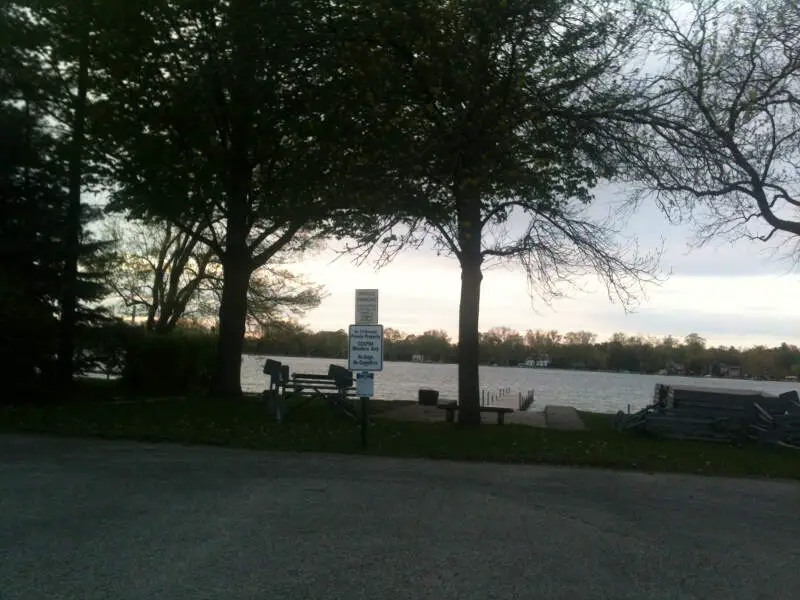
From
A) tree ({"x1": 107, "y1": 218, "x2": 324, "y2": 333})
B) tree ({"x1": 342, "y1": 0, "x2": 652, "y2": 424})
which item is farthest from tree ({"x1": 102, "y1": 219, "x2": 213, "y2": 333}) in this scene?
tree ({"x1": 342, "y1": 0, "x2": 652, "y2": 424})

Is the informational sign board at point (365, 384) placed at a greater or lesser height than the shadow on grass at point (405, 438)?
greater

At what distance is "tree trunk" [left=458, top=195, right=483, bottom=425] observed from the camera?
59.9 ft

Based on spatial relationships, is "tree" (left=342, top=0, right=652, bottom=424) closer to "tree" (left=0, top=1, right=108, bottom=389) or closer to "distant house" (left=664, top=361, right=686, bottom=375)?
"tree" (left=0, top=1, right=108, bottom=389)

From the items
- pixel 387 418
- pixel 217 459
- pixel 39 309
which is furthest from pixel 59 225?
pixel 217 459

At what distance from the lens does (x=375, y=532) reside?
297 inches

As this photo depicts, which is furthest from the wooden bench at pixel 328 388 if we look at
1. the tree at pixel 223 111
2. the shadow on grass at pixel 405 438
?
the tree at pixel 223 111

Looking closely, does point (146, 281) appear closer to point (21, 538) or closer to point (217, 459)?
point (217, 459)

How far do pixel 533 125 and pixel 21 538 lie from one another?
11256 mm

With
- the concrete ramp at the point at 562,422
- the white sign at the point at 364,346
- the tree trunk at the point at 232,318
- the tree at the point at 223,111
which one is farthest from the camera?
the tree trunk at the point at 232,318

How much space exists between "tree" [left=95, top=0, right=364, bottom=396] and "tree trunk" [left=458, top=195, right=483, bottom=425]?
10.7ft

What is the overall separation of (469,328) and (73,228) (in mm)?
10464

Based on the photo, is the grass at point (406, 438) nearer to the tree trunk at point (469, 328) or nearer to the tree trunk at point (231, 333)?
the tree trunk at point (469, 328)

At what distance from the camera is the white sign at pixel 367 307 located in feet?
44.2

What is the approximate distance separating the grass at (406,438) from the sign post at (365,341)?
0.97m
